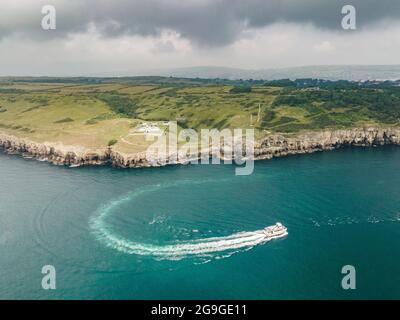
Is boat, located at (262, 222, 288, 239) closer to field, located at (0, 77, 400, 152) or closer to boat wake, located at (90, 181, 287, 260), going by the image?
boat wake, located at (90, 181, 287, 260)

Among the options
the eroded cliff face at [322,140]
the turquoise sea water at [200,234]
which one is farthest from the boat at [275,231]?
the eroded cliff face at [322,140]

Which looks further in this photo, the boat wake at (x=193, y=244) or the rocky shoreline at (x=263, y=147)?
the rocky shoreline at (x=263, y=147)

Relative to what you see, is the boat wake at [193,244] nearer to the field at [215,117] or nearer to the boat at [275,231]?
the boat at [275,231]

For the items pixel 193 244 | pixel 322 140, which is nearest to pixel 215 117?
pixel 322 140

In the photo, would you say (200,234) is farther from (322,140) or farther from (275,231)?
(322,140)

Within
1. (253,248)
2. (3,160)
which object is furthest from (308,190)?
(3,160)

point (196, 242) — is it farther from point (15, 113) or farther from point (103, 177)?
point (15, 113)
